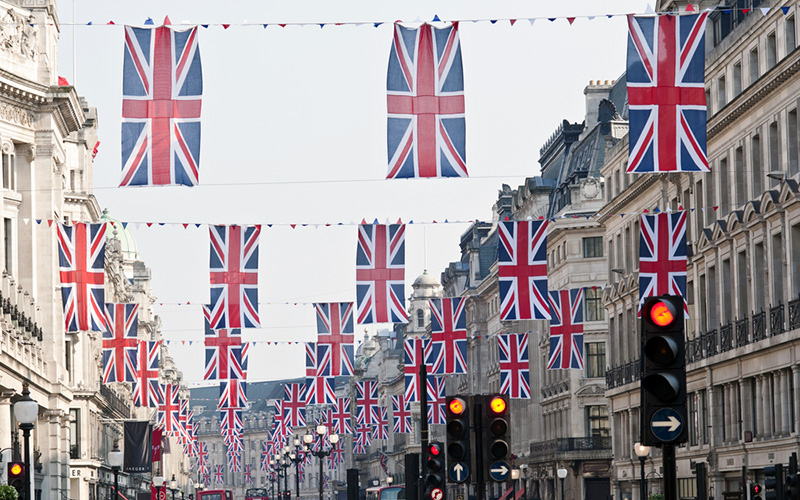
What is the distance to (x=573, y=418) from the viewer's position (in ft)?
278

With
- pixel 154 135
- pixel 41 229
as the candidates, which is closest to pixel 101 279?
pixel 41 229

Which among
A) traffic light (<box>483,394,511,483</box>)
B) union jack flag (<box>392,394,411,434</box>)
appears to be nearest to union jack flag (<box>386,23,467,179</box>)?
traffic light (<box>483,394,511,483</box>)

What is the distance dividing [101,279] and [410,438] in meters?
114

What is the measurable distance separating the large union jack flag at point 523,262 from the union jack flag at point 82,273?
1217 centimetres

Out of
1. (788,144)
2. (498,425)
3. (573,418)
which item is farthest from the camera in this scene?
(573,418)

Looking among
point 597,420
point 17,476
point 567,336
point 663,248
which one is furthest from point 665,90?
point 597,420

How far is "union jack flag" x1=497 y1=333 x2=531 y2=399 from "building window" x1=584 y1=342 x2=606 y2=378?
23572 mm

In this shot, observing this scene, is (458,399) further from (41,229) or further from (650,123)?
(41,229)

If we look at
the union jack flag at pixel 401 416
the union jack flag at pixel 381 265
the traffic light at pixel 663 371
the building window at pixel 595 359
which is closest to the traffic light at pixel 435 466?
the union jack flag at pixel 381 265

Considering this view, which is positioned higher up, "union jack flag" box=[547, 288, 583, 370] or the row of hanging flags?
the row of hanging flags

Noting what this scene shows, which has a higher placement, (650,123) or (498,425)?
(650,123)

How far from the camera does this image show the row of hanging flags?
2916 centimetres

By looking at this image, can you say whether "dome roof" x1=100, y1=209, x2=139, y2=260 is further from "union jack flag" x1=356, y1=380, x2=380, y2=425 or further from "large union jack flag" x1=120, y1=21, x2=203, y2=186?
"large union jack flag" x1=120, y1=21, x2=203, y2=186

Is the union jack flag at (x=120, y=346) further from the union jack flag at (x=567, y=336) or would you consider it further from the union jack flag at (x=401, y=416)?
the union jack flag at (x=401, y=416)
